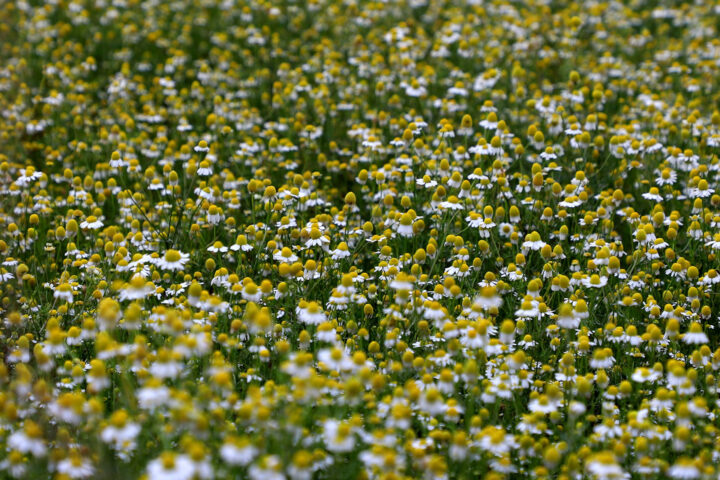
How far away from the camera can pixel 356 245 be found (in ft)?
18.1

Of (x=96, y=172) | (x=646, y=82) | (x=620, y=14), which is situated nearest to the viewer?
(x=96, y=172)

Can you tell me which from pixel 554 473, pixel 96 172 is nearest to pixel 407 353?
pixel 554 473

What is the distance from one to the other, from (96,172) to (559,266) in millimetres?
3714

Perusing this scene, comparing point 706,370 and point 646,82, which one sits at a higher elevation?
point 646,82

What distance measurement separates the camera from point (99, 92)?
27.4ft

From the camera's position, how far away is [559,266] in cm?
512

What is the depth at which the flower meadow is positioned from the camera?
3520mm

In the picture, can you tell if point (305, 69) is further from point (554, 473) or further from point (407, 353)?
point (554, 473)

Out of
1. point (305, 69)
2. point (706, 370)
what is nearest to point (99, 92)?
point (305, 69)

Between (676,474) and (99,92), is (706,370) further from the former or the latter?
(99,92)

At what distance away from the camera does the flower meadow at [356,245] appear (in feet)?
11.5

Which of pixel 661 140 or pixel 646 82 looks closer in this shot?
pixel 661 140

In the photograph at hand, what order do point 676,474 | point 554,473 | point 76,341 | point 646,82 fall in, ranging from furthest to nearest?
1. point 646,82
2. point 76,341
3. point 554,473
4. point 676,474

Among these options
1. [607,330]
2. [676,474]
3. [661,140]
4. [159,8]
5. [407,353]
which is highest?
[159,8]
